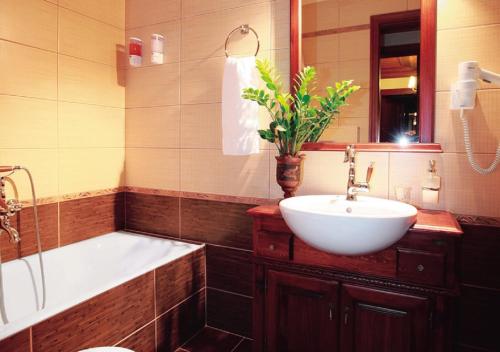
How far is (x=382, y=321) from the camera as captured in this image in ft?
4.08

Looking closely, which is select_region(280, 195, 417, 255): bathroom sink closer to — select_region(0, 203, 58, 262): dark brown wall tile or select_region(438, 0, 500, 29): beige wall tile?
select_region(438, 0, 500, 29): beige wall tile

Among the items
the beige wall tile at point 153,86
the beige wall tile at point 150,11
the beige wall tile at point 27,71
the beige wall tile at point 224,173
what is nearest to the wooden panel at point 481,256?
the beige wall tile at point 224,173

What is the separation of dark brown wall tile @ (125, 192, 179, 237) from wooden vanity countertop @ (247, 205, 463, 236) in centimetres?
87

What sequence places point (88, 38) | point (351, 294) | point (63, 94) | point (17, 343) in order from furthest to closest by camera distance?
1. point (88, 38)
2. point (63, 94)
3. point (351, 294)
4. point (17, 343)

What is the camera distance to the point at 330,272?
4.37ft

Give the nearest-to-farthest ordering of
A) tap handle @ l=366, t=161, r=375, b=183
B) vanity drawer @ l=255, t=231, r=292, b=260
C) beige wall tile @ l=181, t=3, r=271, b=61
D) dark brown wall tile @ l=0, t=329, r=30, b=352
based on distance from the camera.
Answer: dark brown wall tile @ l=0, t=329, r=30, b=352 → vanity drawer @ l=255, t=231, r=292, b=260 → tap handle @ l=366, t=161, r=375, b=183 → beige wall tile @ l=181, t=3, r=271, b=61

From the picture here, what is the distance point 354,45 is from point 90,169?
67.6 inches

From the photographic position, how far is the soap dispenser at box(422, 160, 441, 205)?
1425 mm

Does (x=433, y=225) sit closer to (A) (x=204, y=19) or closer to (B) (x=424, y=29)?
(B) (x=424, y=29)

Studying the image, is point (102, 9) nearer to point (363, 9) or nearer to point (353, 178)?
point (363, 9)

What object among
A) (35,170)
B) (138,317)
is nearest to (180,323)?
(138,317)

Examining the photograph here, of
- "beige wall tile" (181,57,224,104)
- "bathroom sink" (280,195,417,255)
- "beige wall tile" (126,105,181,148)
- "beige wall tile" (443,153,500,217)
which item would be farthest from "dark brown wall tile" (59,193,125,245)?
"beige wall tile" (443,153,500,217)

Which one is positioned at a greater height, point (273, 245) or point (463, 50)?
point (463, 50)

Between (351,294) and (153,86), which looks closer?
(351,294)
